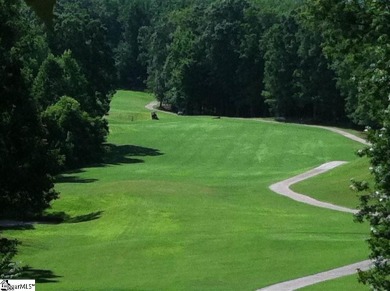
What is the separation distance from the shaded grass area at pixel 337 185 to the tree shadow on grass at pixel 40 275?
68.7 ft

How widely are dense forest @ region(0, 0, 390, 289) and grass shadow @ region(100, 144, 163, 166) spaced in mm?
1685

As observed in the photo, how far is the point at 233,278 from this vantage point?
22078 millimetres

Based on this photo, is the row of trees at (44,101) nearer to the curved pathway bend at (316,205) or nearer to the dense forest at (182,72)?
the dense forest at (182,72)

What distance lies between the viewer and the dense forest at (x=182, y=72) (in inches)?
637

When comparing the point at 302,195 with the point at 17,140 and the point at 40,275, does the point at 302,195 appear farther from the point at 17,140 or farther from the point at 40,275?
the point at 40,275

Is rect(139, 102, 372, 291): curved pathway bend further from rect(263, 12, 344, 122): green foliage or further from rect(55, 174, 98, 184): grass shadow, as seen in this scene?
rect(55, 174, 98, 184): grass shadow

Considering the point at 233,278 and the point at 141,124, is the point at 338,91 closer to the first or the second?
the point at 141,124

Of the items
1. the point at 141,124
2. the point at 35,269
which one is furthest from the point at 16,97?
the point at 141,124

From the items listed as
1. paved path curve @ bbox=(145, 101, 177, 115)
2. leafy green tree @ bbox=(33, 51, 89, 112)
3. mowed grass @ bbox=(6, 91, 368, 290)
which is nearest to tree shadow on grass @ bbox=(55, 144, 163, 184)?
mowed grass @ bbox=(6, 91, 368, 290)

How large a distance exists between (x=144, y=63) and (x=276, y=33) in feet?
164

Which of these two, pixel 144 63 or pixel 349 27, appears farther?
pixel 144 63

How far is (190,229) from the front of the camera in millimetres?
33500

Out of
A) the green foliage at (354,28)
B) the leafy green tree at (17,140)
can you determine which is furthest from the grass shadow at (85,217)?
the green foliage at (354,28)

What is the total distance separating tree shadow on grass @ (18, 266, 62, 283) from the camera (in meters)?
22.8
